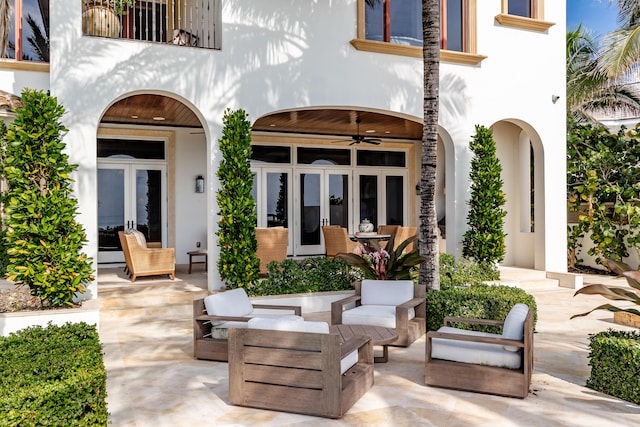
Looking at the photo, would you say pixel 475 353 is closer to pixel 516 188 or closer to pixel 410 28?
pixel 410 28

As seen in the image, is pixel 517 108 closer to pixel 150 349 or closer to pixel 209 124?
pixel 209 124

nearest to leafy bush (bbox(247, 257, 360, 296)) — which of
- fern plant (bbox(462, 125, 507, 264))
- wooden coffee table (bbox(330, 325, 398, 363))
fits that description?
fern plant (bbox(462, 125, 507, 264))

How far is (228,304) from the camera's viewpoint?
5.82 meters

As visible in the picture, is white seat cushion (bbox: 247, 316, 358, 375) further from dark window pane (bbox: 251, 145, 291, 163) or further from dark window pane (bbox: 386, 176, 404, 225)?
dark window pane (bbox: 386, 176, 404, 225)

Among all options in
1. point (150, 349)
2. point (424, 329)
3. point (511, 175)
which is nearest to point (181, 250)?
point (150, 349)

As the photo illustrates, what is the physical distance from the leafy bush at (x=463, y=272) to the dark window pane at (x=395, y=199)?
14.9 feet

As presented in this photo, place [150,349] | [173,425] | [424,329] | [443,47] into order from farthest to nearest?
[443,47] → [424,329] → [150,349] → [173,425]

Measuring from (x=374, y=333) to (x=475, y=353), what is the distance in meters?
1.07

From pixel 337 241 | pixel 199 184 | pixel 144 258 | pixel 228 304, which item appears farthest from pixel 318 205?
pixel 228 304

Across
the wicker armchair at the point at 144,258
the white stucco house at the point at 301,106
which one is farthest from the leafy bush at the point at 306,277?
the wicker armchair at the point at 144,258

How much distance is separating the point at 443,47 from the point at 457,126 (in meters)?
1.56

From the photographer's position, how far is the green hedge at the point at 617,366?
444 centimetres

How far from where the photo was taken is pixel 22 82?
7969 millimetres

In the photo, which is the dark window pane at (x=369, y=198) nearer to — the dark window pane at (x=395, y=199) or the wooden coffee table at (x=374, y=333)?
the dark window pane at (x=395, y=199)
